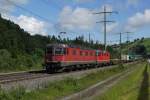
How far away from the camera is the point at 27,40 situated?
98938mm

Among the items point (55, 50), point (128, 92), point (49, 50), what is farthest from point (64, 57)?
point (128, 92)

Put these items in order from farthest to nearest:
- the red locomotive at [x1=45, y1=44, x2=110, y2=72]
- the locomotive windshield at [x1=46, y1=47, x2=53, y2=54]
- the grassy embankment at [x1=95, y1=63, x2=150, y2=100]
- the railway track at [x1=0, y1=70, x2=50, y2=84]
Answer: the locomotive windshield at [x1=46, y1=47, x2=53, y2=54] < the red locomotive at [x1=45, y1=44, x2=110, y2=72] < the railway track at [x1=0, y1=70, x2=50, y2=84] < the grassy embankment at [x1=95, y1=63, x2=150, y2=100]

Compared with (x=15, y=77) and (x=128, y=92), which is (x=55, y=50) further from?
(x=128, y=92)

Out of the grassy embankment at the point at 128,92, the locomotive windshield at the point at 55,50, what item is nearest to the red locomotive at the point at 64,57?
the locomotive windshield at the point at 55,50

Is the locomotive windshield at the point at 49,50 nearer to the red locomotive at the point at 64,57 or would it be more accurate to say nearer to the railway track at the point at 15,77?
the red locomotive at the point at 64,57

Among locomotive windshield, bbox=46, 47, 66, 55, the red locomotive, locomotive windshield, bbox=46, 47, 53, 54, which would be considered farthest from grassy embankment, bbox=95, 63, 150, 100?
locomotive windshield, bbox=46, 47, 53, 54

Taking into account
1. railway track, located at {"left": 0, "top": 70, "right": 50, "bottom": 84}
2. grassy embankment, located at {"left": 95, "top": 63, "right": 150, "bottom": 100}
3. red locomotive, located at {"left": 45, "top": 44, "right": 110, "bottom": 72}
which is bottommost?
grassy embankment, located at {"left": 95, "top": 63, "right": 150, "bottom": 100}

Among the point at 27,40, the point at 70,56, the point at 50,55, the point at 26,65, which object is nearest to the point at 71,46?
the point at 70,56

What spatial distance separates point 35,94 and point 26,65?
141 ft

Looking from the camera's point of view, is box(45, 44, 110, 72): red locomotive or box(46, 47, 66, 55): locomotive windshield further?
box(46, 47, 66, 55): locomotive windshield

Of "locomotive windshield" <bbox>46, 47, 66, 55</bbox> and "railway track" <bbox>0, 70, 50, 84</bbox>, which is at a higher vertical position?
"locomotive windshield" <bbox>46, 47, 66, 55</bbox>

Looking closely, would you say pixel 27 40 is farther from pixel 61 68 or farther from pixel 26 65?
pixel 61 68

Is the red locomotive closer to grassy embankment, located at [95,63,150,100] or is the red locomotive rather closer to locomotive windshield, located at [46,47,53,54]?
locomotive windshield, located at [46,47,53,54]

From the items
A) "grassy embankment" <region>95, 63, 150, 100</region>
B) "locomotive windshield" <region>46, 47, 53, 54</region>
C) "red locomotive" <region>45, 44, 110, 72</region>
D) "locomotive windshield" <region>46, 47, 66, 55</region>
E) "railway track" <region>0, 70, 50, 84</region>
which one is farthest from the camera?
"locomotive windshield" <region>46, 47, 53, 54</region>
